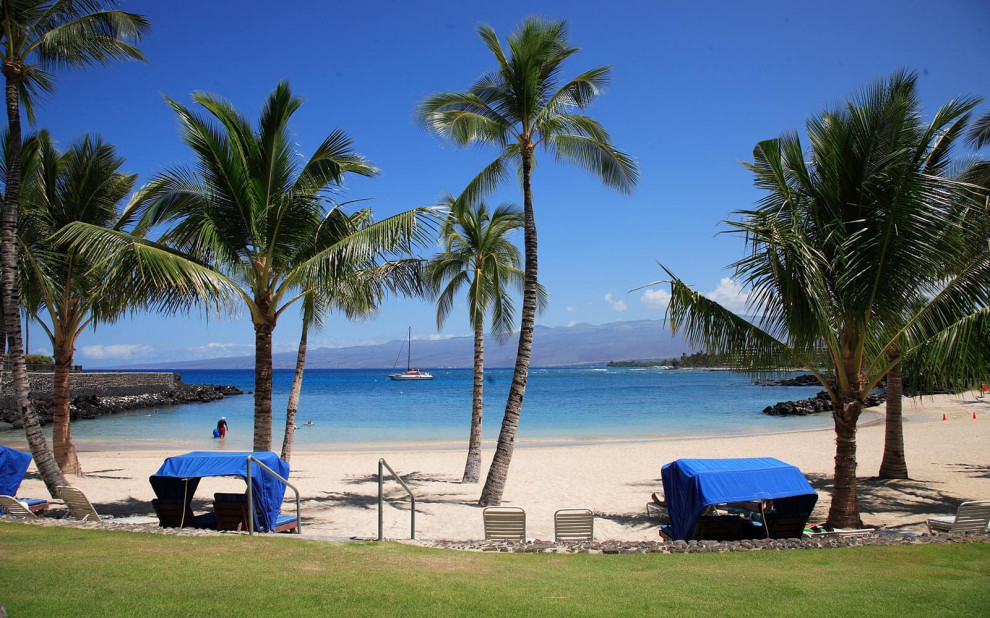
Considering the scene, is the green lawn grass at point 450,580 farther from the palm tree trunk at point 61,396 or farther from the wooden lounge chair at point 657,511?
the palm tree trunk at point 61,396

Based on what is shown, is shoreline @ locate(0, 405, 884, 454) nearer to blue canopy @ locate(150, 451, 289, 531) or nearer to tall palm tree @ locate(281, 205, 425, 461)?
tall palm tree @ locate(281, 205, 425, 461)

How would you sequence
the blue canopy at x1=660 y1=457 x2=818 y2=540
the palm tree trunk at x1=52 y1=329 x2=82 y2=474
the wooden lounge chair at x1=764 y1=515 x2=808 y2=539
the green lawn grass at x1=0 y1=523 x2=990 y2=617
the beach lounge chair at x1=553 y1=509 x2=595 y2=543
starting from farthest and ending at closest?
the palm tree trunk at x1=52 y1=329 x2=82 y2=474
the wooden lounge chair at x1=764 y1=515 x2=808 y2=539
the beach lounge chair at x1=553 y1=509 x2=595 y2=543
the blue canopy at x1=660 y1=457 x2=818 y2=540
the green lawn grass at x1=0 y1=523 x2=990 y2=617

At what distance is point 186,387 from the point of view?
2731 inches

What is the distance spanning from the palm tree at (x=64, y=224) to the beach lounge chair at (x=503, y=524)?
9484 millimetres

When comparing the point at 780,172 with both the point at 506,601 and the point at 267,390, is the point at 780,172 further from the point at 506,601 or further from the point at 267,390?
the point at 267,390

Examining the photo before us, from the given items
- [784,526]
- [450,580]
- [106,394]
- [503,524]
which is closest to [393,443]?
[503,524]

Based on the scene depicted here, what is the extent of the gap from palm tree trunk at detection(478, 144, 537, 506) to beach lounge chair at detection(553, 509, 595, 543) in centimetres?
314

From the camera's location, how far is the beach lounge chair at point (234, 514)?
8.91m

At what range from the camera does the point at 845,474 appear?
8.84 metres

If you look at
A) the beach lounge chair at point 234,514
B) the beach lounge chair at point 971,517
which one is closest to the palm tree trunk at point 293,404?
the beach lounge chair at point 234,514

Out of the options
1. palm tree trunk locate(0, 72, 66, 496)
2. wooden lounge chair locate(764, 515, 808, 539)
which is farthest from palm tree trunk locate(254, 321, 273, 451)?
wooden lounge chair locate(764, 515, 808, 539)

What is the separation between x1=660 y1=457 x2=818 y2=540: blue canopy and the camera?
7750 mm

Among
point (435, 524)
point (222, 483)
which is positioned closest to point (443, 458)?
point (222, 483)

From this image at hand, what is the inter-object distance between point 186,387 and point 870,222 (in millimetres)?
73266
